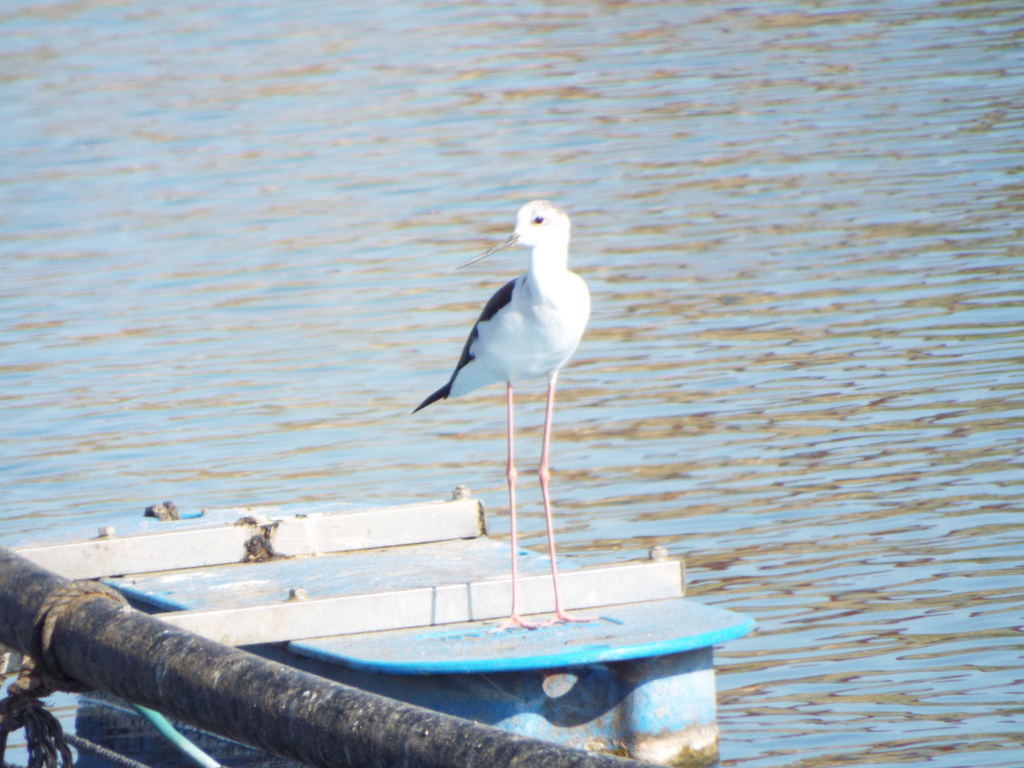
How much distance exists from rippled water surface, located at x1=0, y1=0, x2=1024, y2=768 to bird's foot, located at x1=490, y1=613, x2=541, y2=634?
898 millimetres

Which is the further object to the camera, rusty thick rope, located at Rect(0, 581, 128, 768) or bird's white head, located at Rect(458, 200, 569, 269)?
bird's white head, located at Rect(458, 200, 569, 269)

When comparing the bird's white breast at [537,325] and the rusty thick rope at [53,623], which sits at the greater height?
the bird's white breast at [537,325]

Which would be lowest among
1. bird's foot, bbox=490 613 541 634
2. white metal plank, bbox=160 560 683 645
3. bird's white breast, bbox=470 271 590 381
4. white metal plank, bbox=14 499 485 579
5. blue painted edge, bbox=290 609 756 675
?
blue painted edge, bbox=290 609 756 675

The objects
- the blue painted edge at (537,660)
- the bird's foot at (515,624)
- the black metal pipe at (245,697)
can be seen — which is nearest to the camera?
the black metal pipe at (245,697)

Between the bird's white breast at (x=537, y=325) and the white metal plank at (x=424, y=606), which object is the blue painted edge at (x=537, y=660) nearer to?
the white metal plank at (x=424, y=606)

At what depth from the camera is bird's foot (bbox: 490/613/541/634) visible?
531 centimetres

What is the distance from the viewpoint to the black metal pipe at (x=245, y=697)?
3033 mm

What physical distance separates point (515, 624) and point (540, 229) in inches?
49.5

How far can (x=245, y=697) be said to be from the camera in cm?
352

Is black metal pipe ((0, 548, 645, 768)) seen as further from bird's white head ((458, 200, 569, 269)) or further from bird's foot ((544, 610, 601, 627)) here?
bird's white head ((458, 200, 569, 269))

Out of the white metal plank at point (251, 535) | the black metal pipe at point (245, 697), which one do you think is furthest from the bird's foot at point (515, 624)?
the black metal pipe at point (245, 697)

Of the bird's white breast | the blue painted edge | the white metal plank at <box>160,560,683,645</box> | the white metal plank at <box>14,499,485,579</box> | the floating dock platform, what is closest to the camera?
the blue painted edge

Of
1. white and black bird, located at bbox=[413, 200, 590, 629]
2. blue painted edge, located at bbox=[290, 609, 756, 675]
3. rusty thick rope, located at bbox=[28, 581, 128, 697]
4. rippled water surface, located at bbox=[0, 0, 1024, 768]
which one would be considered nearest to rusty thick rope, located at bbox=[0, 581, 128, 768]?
rusty thick rope, located at bbox=[28, 581, 128, 697]

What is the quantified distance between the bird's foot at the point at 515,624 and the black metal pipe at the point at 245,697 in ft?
5.01
